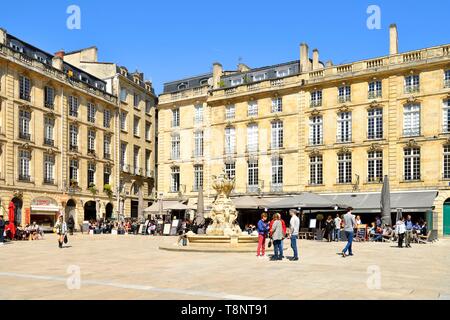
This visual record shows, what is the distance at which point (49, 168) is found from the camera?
41625 millimetres

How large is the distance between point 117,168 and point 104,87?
795 centimetres

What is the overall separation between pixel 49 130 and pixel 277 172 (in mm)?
18393

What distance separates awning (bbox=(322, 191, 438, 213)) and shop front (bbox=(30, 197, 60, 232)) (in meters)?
21.5

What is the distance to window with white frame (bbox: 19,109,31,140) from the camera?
126ft

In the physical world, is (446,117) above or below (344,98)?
below

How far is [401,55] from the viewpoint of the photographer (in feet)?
120

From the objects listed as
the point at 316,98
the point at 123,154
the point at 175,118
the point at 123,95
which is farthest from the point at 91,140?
the point at 316,98

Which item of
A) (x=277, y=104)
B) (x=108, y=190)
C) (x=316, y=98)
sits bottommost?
(x=108, y=190)

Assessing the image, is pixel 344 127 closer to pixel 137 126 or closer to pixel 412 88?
pixel 412 88

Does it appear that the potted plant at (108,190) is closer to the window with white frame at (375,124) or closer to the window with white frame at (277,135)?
the window with white frame at (277,135)

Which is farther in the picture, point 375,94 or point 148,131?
point 148,131

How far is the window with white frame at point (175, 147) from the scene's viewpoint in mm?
47750

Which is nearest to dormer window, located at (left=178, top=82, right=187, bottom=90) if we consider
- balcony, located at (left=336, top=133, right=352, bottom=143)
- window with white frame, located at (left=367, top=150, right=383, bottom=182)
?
balcony, located at (left=336, top=133, right=352, bottom=143)

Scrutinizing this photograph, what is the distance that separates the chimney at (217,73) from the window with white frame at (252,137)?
19.6 ft
